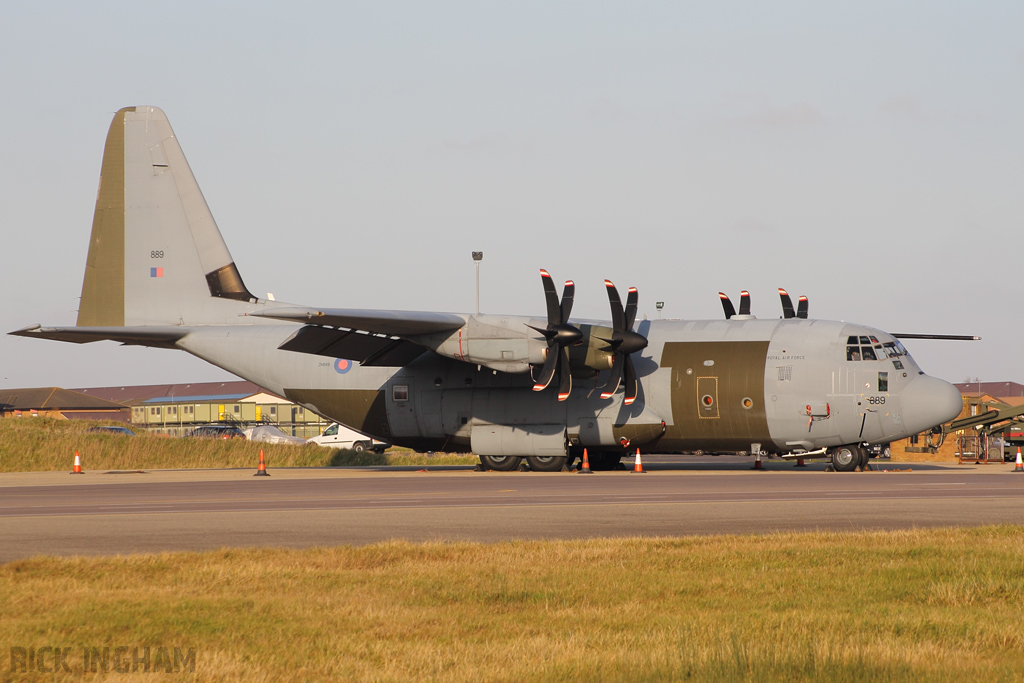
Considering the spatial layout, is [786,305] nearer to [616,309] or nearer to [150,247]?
[616,309]

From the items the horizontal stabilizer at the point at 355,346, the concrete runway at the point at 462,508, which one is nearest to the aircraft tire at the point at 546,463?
the concrete runway at the point at 462,508

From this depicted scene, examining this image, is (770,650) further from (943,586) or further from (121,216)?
(121,216)

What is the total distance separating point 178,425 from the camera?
10325cm

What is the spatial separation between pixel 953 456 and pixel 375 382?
1189 inches

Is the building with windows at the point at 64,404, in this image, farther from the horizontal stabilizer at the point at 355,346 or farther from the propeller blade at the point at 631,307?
the propeller blade at the point at 631,307

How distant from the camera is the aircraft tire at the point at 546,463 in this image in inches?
1246

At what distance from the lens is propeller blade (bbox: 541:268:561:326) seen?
1125 inches

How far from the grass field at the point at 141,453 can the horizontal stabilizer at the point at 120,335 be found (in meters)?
6.34

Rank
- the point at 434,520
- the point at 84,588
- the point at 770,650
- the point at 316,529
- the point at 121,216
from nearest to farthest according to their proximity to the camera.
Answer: the point at 770,650, the point at 84,588, the point at 316,529, the point at 434,520, the point at 121,216

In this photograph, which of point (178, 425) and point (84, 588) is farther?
point (178, 425)

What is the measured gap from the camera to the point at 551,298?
94.4ft

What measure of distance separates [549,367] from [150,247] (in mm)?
15537

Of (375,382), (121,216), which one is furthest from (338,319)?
(121,216)

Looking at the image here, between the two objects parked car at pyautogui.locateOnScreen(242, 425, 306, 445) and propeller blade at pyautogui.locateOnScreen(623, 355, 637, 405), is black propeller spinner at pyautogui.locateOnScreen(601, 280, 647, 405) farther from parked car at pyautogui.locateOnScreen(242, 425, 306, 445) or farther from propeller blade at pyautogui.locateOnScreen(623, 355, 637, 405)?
parked car at pyautogui.locateOnScreen(242, 425, 306, 445)
